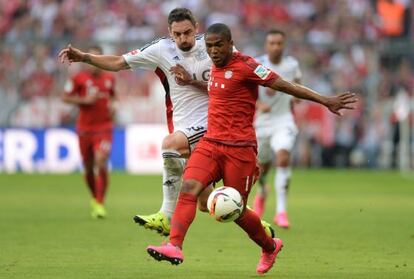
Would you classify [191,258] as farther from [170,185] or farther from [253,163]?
[253,163]

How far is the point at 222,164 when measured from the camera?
9.70m

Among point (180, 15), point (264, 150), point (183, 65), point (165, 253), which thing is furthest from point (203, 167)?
point (264, 150)

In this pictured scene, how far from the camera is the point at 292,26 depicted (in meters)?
30.4

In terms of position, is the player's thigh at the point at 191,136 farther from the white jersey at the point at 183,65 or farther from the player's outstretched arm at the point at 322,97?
the player's outstretched arm at the point at 322,97

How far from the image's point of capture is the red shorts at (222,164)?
A: 959 cm

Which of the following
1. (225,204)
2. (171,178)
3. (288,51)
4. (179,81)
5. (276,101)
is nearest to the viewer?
(225,204)

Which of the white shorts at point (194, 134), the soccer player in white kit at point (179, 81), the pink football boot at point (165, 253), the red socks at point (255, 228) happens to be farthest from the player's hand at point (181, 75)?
the pink football boot at point (165, 253)

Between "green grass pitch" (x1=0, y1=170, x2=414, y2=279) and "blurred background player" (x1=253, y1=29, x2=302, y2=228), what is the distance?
0.64m

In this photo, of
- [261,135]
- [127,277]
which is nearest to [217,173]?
[127,277]

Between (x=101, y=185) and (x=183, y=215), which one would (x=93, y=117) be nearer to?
(x=101, y=185)

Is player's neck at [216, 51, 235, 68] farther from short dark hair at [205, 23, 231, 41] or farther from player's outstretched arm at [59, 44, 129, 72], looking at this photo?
player's outstretched arm at [59, 44, 129, 72]

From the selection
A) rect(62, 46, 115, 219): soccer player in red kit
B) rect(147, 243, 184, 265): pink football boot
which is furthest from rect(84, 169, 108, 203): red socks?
rect(147, 243, 184, 265): pink football boot

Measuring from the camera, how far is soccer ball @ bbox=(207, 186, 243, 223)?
30.4 feet

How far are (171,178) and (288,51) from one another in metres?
17.9
